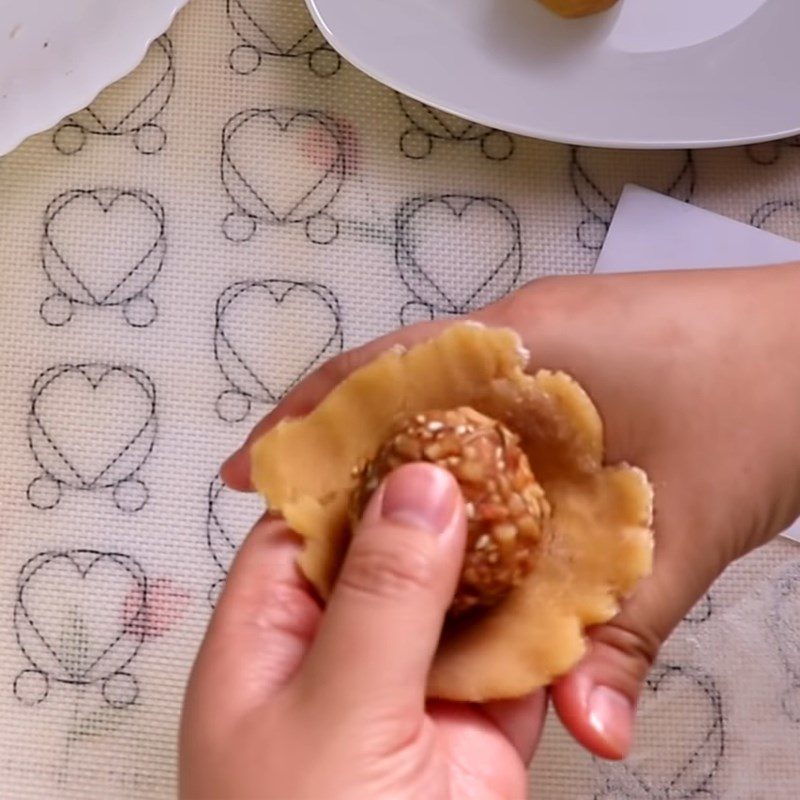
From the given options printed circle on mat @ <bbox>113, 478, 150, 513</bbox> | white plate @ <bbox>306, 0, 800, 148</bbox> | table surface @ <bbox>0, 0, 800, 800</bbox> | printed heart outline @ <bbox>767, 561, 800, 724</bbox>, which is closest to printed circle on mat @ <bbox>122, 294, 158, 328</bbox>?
table surface @ <bbox>0, 0, 800, 800</bbox>

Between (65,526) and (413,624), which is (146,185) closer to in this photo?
(65,526)

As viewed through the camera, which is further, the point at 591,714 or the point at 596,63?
the point at 596,63

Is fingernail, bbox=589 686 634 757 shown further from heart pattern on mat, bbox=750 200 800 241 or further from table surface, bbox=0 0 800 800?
heart pattern on mat, bbox=750 200 800 241

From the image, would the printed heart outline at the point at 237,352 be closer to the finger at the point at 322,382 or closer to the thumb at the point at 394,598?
the finger at the point at 322,382

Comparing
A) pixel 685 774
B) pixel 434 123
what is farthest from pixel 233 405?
pixel 685 774

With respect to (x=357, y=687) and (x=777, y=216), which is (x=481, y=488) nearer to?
(x=357, y=687)

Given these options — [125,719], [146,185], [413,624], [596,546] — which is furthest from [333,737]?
[146,185]
